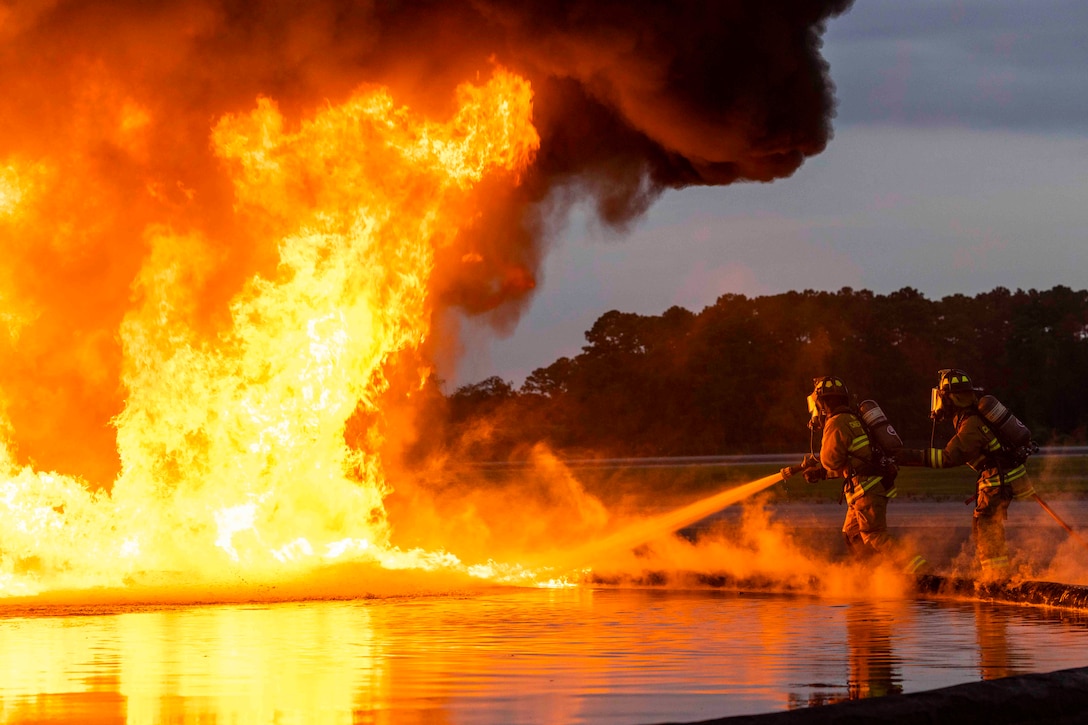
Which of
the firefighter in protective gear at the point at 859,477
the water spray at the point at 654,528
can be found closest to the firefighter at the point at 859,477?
the firefighter in protective gear at the point at 859,477

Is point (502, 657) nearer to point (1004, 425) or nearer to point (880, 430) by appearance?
point (880, 430)

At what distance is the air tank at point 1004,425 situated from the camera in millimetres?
14781

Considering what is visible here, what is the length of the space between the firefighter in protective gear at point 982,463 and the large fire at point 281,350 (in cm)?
571

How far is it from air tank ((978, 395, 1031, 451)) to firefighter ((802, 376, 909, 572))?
107 centimetres

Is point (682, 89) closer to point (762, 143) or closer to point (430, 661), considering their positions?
point (762, 143)

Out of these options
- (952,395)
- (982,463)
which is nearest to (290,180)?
(952,395)

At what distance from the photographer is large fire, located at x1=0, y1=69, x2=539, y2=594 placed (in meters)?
16.4

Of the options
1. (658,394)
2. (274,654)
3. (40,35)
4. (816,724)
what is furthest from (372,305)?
(658,394)

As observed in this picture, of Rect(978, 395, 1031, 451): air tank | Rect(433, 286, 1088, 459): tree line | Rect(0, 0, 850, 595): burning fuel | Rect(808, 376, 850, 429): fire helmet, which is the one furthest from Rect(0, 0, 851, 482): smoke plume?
Rect(433, 286, 1088, 459): tree line

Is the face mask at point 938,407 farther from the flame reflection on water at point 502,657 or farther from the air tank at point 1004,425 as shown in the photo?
the flame reflection on water at point 502,657

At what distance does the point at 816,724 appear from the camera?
22.2 feet

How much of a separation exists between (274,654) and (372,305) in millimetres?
7136

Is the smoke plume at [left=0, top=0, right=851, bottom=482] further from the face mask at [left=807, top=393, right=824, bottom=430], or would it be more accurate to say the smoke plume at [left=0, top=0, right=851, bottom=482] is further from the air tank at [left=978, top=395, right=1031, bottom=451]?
the air tank at [left=978, top=395, right=1031, bottom=451]

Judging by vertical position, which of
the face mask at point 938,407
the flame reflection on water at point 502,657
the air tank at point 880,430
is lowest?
the flame reflection on water at point 502,657
